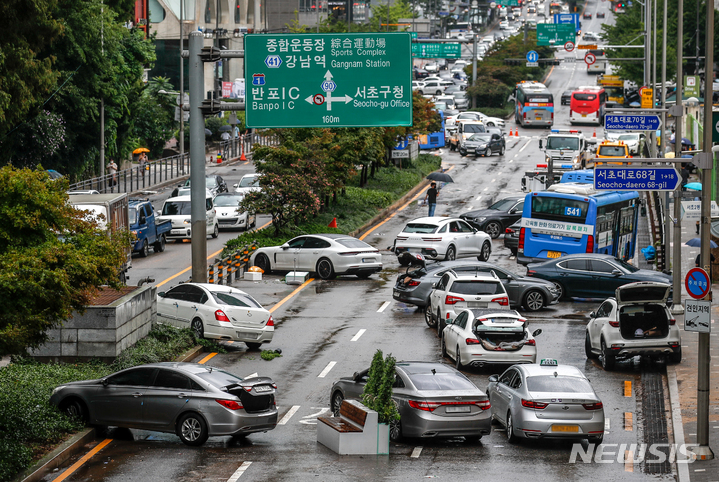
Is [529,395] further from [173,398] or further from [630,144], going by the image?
[630,144]

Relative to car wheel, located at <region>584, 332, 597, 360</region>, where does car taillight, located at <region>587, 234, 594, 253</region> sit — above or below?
above

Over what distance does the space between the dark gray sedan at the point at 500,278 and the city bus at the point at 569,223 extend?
15.8 ft

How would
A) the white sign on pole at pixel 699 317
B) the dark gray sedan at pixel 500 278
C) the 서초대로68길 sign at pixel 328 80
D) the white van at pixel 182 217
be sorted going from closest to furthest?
the white sign on pole at pixel 699 317 < the 서초대로68길 sign at pixel 328 80 < the dark gray sedan at pixel 500 278 < the white van at pixel 182 217

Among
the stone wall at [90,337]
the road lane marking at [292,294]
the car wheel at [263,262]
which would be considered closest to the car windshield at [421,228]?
the road lane marking at [292,294]

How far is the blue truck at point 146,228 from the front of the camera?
38.3 m

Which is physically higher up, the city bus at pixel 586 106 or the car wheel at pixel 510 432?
the city bus at pixel 586 106

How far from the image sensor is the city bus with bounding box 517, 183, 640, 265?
3522 cm

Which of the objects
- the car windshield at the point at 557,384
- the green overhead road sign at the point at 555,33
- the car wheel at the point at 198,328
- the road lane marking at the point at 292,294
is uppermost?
the green overhead road sign at the point at 555,33

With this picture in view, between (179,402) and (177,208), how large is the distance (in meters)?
26.7

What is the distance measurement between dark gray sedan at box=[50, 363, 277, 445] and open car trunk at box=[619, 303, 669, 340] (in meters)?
9.53

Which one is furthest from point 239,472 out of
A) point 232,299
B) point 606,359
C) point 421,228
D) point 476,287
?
point 421,228

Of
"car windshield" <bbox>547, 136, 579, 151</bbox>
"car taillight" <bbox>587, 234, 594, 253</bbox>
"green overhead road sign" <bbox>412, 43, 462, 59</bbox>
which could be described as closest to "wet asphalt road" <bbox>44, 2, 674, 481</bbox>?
"car taillight" <bbox>587, 234, 594, 253</bbox>

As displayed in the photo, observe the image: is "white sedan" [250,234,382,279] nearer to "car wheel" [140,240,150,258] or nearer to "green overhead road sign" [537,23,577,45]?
"car wheel" [140,240,150,258]

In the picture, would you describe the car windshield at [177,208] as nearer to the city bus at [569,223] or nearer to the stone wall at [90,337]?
the city bus at [569,223]
